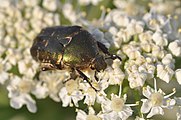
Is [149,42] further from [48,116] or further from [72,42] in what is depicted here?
[48,116]

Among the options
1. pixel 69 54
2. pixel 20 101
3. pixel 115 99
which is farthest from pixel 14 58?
pixel 115 99

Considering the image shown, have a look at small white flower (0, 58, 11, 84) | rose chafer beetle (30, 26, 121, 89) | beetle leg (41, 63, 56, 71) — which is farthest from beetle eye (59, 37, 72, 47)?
small white flower (0, 58, 11, 84)

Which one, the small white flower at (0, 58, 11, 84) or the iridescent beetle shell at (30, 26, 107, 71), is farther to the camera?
the small white flower at (0, 58, 11, 84)

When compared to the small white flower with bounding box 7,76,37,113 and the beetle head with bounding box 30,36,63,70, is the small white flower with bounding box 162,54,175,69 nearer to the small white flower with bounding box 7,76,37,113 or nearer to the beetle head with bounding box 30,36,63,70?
the beetle head with bounding box 30,36,63,70

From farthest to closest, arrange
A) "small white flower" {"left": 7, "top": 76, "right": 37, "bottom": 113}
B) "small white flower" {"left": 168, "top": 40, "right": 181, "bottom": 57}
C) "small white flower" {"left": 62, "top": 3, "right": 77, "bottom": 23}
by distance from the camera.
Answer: "small white flower" {"left": 62, "top": 3, "right": 77, "bottom": 23} < "small white flower" {"left": 7, "top": 76, "right": 37, "bottom": 113} < "small white flower" {"left": 168, "top": 40, "right": 181, "bottom": 57}

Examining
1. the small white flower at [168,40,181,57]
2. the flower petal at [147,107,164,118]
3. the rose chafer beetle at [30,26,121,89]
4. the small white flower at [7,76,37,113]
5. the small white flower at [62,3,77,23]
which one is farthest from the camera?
the small white flower at [62,3,77,23]

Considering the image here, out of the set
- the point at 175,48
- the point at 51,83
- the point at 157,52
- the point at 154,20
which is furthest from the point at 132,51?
the point at 51,83

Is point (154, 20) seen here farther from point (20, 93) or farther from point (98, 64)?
point (20, 93)

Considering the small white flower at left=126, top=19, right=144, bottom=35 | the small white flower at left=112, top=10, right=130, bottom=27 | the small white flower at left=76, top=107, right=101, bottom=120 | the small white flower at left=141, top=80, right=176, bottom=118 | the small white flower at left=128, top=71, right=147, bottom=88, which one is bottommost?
the small white flower at left=76, top=107, right=101, bottom=120

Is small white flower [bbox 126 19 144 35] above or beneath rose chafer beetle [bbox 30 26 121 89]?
above
